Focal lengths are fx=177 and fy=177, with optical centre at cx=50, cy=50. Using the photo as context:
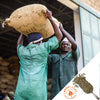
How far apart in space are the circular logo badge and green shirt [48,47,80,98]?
0.61 meters

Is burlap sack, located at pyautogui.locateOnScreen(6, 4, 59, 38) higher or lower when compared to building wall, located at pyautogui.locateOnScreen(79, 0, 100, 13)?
lower

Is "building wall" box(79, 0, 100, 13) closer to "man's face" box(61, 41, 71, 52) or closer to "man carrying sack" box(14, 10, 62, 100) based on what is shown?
"man's face" box(61, 41, 71, 52)

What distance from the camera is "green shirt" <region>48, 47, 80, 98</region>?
276 centimetres

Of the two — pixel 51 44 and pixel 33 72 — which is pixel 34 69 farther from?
pixel 51 44

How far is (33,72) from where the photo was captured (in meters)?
2.06

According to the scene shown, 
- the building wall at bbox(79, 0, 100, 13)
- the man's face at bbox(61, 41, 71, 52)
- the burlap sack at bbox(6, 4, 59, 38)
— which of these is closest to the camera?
the burlap sack at bbox(6, 4, 59, 38)

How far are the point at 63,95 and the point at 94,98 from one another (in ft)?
1.16

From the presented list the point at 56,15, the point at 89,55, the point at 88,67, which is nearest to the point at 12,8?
the point at 56,15

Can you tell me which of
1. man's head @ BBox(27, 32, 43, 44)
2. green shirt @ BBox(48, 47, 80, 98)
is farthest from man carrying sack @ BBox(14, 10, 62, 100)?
green shirt @ BBox(48, 47, 80, 98)

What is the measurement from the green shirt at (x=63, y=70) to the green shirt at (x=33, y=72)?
643 mm

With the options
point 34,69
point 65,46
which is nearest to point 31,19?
point 34,69

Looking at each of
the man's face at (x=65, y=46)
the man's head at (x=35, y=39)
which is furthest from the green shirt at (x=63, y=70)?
the man's head at (x=35, y=39)

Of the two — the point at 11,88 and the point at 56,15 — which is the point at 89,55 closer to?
the point at 56,15

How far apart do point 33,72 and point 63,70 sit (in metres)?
0.86
